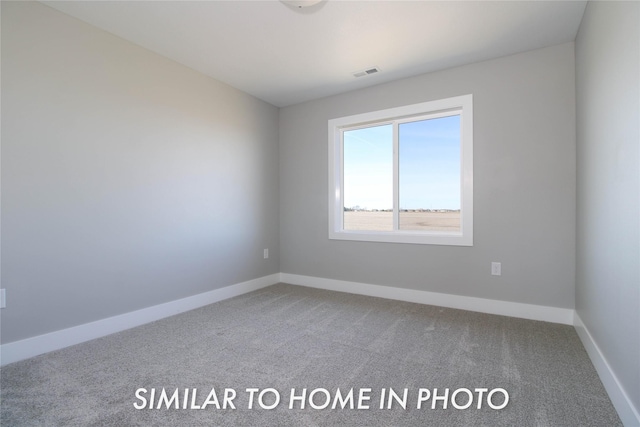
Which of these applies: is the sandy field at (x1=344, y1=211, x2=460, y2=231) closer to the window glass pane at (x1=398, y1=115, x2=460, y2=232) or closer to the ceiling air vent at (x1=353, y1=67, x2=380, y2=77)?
the window glass pane at (x1=398, y1=115, x2=460, y2=232)

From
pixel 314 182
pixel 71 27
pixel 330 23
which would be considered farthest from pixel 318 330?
pixel 71 27

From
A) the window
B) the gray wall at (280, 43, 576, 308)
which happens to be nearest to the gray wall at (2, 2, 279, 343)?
the window

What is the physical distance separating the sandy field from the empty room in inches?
0.9

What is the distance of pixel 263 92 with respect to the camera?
3.58 m

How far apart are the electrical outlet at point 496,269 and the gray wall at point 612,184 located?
62 cm

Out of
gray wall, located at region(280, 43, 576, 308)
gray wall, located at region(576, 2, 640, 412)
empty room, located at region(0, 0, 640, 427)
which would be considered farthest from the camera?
gray wall, located at region(280, 43, 576, 308)

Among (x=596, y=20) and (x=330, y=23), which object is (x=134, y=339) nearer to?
(x=330, y=23)

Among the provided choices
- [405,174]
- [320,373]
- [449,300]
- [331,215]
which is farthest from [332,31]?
[449,300]

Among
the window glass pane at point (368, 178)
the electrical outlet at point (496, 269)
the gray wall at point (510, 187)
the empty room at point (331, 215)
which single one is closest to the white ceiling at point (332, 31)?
the empty room at point (331, 215)

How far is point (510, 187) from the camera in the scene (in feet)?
8.87

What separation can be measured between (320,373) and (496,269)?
6.41ft

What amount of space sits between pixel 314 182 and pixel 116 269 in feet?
7.48

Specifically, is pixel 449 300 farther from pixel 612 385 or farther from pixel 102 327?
pixel 102 327

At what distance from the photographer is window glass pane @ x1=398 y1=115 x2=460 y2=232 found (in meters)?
3.08
